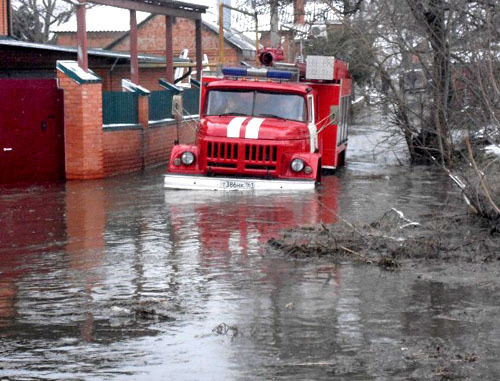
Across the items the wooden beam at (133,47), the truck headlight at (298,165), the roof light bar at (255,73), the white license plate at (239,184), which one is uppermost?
the wooden beam at (133,47)

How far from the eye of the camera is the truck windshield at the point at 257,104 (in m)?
17.7

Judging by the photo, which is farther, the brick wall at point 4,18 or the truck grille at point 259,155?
the brick wall at point 4,18

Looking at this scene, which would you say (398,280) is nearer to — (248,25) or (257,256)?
(257,256)

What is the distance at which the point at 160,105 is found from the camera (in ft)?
85.2

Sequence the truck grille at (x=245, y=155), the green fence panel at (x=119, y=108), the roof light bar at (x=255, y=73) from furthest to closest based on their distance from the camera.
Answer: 1. the green fence panel at (x=119, y=108)
2. the roof light bar at (x=255, y=73)
3. the truck grille at (x=245, y=155)

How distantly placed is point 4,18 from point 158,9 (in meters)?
6.33

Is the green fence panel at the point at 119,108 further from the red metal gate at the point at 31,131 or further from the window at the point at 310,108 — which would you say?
the window at the point at 310,108

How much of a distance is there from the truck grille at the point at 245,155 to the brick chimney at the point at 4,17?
1601 cm

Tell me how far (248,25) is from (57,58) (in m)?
11.7

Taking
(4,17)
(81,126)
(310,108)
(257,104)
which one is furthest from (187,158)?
(4,17)

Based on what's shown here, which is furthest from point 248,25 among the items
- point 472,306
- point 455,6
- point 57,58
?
point 472,306

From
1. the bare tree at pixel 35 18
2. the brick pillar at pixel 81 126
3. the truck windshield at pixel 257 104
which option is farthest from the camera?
the bare tree at pixel 35 18

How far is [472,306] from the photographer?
818 cm

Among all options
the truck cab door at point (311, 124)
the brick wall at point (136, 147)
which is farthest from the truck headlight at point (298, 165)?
the brick wall at point (136, 147)
